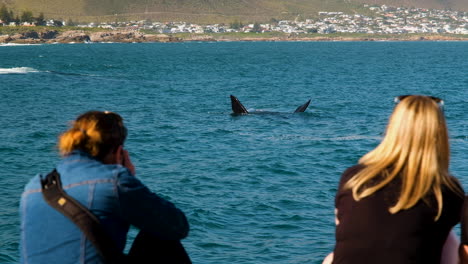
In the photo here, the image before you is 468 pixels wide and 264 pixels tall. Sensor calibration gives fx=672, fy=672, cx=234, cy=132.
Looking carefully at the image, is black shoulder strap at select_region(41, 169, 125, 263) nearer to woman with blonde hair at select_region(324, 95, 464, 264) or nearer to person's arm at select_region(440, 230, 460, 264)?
woman with blonde hair at select_region(324, 95, 464, 264)

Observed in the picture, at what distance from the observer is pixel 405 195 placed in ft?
12.6

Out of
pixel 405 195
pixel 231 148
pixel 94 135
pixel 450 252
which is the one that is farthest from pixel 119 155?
pixel 231 148

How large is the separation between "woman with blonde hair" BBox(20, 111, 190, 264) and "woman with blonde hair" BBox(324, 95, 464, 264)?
111 centimetres

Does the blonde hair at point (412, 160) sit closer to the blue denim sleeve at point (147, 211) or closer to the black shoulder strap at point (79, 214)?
the blue denim sleeve at point (147, 211)

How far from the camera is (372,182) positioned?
3883 millimetres

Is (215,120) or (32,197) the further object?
(215,120)

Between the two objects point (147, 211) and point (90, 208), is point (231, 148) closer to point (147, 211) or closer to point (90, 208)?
point (147, 211)

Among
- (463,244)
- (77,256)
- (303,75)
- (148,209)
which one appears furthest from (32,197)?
(303,75)

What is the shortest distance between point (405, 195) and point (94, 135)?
6.24 feet

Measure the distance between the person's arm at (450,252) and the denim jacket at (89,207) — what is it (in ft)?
5.54

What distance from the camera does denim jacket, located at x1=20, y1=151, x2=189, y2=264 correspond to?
3914mm

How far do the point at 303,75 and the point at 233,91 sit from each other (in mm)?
23259

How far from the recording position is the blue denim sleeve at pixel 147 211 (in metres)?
3.94

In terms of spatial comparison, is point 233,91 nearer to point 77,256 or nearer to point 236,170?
point 236,170
